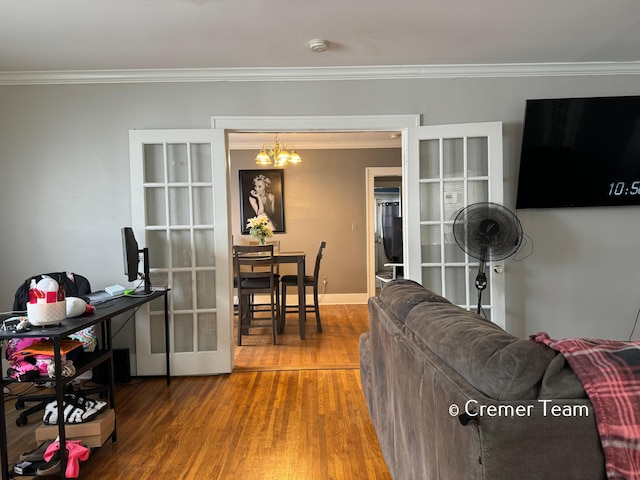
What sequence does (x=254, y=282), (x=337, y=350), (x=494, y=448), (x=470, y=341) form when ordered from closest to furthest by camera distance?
(x=494, y=448), (x=470, y=341), (x=337, y=350), (x=254, y=282)

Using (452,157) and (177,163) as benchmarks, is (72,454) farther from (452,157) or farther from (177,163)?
(452,157)

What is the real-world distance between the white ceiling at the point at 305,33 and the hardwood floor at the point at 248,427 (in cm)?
245

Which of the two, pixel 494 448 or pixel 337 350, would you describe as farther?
pixel 337 350

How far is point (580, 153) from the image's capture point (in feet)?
10.6

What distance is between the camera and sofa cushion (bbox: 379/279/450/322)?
1.65 metres

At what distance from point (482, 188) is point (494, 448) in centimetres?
277

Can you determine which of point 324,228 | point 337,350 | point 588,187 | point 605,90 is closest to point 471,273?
point 588,187

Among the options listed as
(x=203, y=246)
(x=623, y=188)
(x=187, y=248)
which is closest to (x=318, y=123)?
(x=203, y=246)

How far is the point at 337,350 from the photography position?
13.3ft

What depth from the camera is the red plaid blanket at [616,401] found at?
34.6 inches

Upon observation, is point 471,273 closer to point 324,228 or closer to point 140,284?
point 140,284

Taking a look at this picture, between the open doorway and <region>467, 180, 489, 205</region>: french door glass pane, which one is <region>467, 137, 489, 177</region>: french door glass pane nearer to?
<region>467, 180, 489, 205</region>: french door glass pane

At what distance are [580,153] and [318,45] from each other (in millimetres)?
2195

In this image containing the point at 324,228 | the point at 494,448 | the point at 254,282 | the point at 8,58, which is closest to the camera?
the point at 494,448
